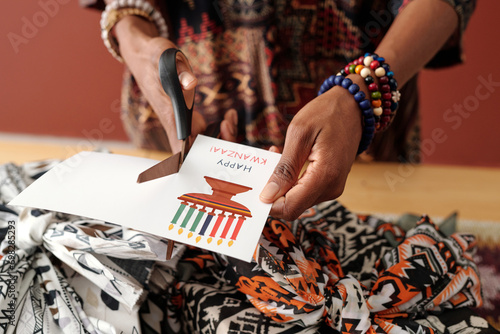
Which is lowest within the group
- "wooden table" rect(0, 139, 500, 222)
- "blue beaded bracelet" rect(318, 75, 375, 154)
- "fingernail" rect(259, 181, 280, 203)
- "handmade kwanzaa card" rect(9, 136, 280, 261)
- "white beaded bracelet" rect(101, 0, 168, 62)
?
"wooden table" rect(0, 139, 500, 222)

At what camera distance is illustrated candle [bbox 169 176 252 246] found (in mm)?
339

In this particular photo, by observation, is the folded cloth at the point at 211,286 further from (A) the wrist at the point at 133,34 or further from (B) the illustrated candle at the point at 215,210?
(A) the wrist at the point at 133,34

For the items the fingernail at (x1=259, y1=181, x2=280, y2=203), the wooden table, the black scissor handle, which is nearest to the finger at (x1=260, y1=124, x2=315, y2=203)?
the fingernail at (x1=259, y1=181, x2=280, y2=203)

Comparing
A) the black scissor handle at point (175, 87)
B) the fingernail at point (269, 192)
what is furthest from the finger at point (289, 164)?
the black scissor handle at point (175, 87)

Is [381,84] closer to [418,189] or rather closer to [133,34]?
[133,34]

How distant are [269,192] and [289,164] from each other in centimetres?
4

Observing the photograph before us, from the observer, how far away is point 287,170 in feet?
1.26

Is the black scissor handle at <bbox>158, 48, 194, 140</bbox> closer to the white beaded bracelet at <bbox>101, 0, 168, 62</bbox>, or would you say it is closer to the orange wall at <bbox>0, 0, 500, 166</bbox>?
the white beaded bracelet at <bbox>101, 0, 168, 62</bbox>

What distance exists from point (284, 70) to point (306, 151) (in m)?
0.36

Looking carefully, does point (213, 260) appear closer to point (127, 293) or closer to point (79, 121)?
point (127, 293)

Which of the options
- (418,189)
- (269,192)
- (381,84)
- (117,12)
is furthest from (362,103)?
(418,189)

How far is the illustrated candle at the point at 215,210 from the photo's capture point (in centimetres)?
34

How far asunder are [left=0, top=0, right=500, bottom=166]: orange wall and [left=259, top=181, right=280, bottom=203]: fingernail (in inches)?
39.5

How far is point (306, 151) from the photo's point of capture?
0.41m
